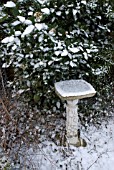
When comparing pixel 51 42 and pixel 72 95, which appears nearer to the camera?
pixel 72 95

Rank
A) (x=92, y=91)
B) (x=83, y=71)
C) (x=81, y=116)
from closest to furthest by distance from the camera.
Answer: (x=92, y=91)
(x=83, y=71)
(x=81, y=116)

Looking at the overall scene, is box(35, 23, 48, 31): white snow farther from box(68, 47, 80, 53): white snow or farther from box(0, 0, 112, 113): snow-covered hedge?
box(68, 47, 80, 53): white snow

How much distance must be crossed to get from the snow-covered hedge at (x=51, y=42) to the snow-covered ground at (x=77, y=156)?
0.53 m

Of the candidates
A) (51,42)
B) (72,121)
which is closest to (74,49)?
(51,42)

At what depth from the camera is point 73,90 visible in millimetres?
2680

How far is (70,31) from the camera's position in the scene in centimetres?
295

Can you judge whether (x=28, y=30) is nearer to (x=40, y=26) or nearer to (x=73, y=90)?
(x=40, y=26)

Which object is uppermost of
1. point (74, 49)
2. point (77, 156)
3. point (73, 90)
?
point (74, 49)

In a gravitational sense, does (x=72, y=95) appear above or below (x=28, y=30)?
below

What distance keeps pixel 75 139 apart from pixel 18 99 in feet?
2.64

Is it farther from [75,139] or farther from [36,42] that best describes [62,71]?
[75,139]

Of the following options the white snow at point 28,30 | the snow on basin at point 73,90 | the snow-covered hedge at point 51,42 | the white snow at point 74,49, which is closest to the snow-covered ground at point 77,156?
the snow-covered hedge at point 51,42

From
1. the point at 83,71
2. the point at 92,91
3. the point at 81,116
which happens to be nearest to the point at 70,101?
the point at 92,91

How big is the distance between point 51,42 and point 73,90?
20.2 inches
